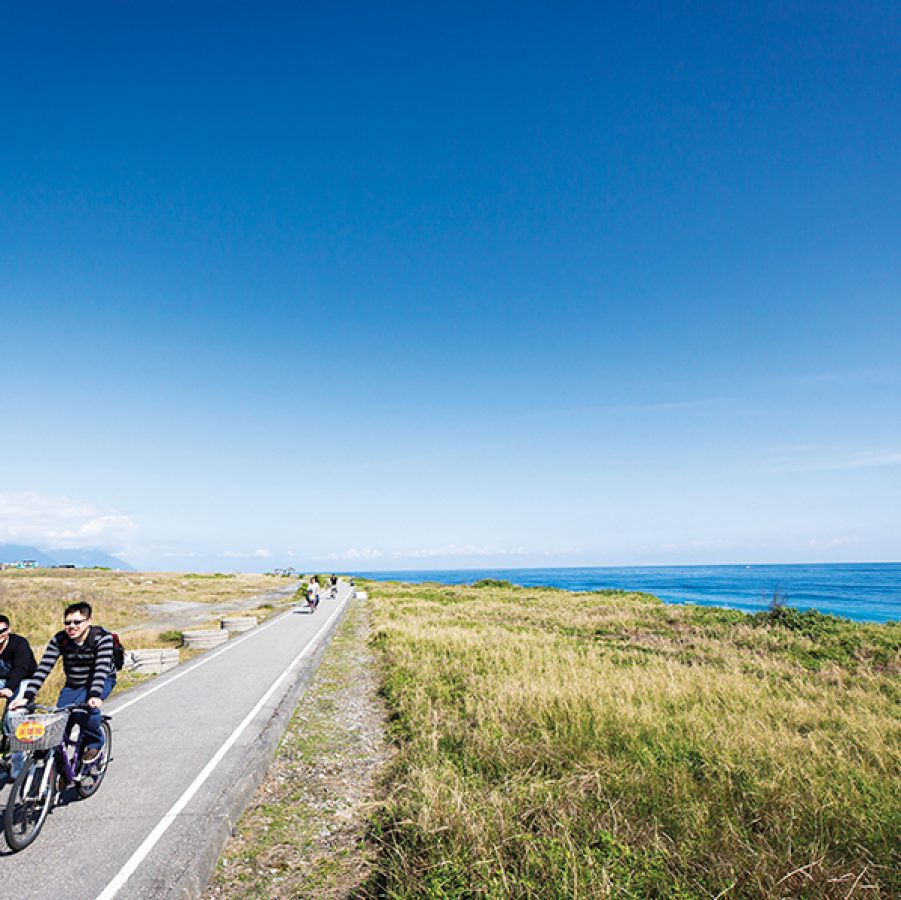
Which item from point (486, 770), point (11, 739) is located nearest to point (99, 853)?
point (11, 739)

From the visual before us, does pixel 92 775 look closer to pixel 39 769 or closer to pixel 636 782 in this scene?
pixel 39 769

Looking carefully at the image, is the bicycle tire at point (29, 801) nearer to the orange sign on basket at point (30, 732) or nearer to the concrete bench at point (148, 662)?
the orange sign on basket at point (30, 732)

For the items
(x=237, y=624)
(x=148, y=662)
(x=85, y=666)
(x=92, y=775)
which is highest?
(x=85, y=666)

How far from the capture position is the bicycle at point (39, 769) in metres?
4.91

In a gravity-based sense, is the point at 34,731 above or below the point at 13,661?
below

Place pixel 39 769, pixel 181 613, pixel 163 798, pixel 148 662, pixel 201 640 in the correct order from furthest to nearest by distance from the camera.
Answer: pixel 181 613, pixel 201 640, pixel 148 662, pixel 163 798, pixel 39 769

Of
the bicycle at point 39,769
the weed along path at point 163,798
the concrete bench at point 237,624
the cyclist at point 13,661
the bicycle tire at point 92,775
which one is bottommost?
the concrete bench at point 237,624

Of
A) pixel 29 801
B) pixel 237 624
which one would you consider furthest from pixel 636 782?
pixel 237 624

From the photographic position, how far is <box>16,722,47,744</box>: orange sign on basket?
16.1 ft

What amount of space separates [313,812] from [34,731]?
126 inches

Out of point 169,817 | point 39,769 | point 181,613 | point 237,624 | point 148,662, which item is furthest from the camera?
point 181,613

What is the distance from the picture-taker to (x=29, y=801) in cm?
507

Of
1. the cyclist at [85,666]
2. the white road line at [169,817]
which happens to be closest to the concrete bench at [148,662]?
the white road line at [169,817]

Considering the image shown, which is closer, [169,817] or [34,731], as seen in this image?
[34,731]
